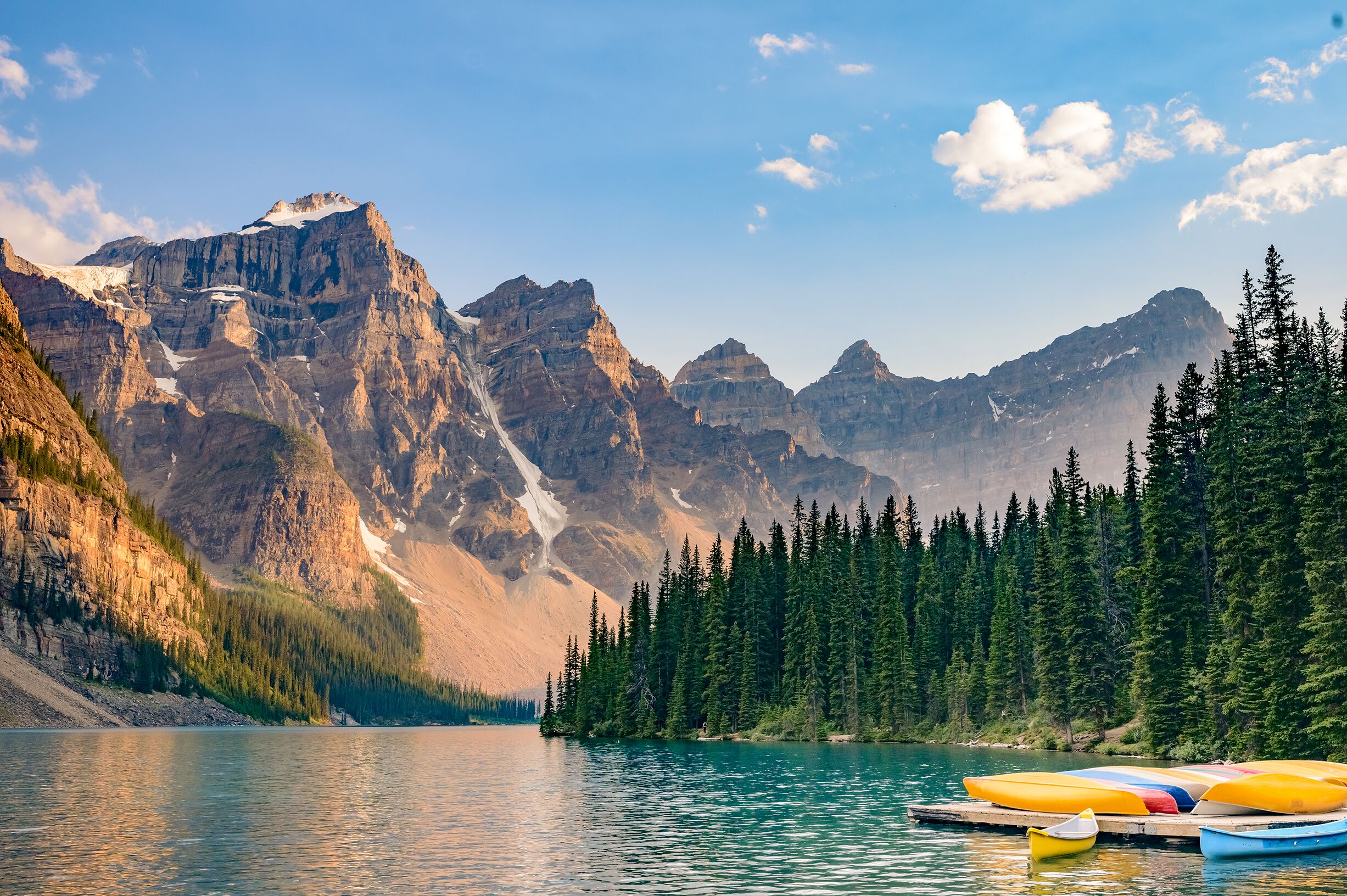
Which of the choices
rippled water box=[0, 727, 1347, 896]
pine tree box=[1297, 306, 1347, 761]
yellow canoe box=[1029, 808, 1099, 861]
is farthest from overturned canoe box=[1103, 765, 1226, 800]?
pine tree box=[1297, 306, 1347, 761]

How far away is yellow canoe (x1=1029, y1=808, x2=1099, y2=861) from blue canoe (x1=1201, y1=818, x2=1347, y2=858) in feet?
11.9

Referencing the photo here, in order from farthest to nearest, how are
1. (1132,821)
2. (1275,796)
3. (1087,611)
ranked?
(1087,611) → (1275,796) → (1132,821)

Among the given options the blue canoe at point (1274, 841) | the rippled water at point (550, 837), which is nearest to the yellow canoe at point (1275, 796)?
the blue canoe at point (1274, 841)

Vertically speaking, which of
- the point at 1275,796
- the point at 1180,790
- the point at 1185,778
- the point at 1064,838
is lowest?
the point at 1064,838

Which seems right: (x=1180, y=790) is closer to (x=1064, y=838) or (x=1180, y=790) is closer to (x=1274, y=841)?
(x=1274, y=841)

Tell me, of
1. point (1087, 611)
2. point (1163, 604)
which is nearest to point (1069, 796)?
point (1163, 604)

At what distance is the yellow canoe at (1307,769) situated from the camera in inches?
1812

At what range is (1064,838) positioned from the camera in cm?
3906

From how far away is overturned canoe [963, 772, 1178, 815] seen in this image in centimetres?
4422

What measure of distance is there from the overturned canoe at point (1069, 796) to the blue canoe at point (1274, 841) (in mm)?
5227

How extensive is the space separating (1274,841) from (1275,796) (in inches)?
172

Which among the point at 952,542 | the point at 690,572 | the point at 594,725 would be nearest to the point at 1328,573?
the point at 952,542

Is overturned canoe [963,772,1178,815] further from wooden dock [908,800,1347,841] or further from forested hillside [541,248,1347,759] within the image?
forested hillside [541,248,1347,759]

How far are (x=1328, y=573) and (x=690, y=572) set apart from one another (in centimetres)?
11499
